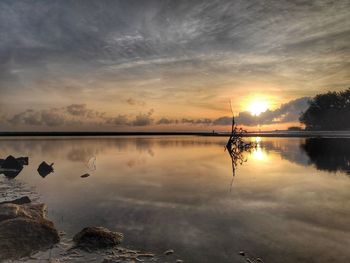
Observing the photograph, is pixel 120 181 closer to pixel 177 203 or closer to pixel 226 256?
pixel 177 203

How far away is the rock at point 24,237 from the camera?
9.07 meters

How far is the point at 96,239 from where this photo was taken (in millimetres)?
10281

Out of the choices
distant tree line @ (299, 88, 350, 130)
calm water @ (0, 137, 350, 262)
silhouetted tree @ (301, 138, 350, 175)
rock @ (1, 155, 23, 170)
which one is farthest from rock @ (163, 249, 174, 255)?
distant tree line @ (299, 88, 350, 130)

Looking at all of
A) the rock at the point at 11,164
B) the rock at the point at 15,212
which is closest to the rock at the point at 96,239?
the rock at the point at 15,212

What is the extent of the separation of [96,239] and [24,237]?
247 centimetres

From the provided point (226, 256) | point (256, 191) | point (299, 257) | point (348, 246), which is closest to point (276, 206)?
point (256, 191)

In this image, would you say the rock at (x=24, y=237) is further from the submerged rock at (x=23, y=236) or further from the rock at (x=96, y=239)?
the rock at (x=96, y=239)

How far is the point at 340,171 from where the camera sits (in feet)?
A: 93.2

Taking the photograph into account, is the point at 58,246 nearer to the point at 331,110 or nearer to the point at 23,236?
the point at 23,236

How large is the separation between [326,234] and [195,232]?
5.48 metres

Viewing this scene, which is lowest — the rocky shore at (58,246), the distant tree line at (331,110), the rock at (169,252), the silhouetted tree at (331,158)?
the silhouetted tree at (331,158)

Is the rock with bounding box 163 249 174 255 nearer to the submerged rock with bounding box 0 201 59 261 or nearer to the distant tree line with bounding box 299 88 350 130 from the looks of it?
the submerged rock with bounding box 0 201 59 261

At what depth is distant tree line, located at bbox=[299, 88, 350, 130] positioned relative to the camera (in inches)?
6117

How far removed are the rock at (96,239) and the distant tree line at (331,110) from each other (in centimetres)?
17341
